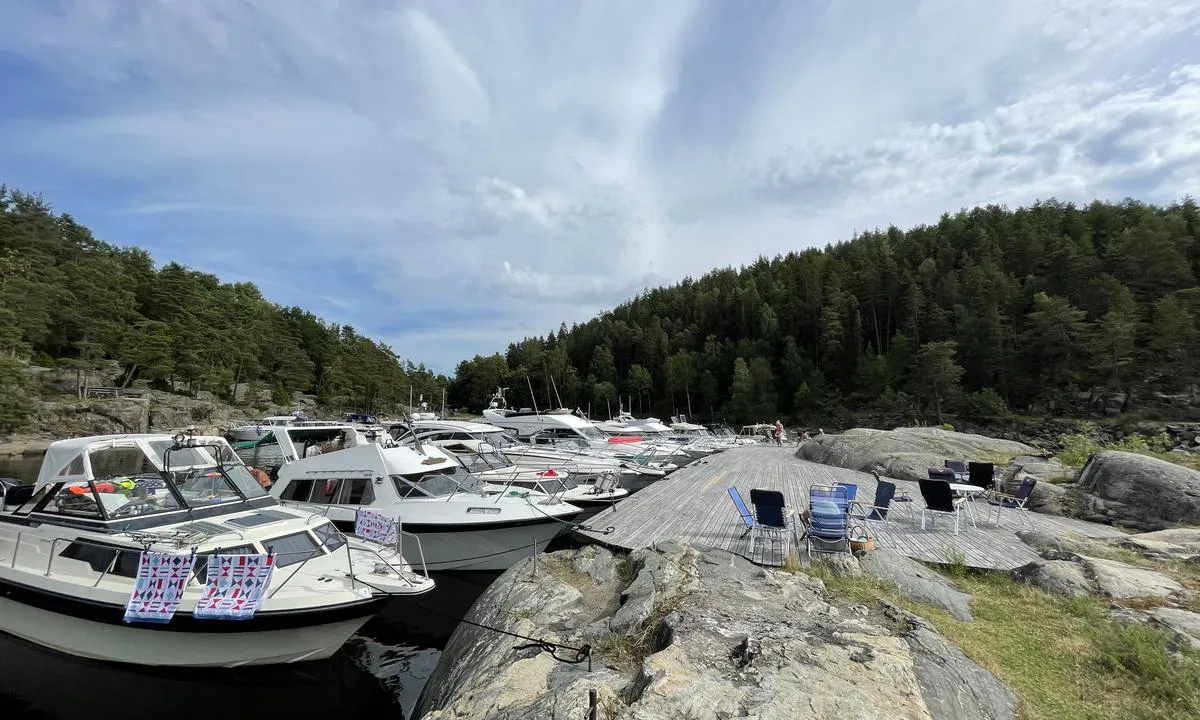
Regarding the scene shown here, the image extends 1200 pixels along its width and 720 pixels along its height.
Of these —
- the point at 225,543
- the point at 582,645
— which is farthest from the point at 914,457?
the point at 225,543

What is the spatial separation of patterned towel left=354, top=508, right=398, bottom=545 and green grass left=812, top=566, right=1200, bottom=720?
6.18m

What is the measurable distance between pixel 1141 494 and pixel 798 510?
7.14 meters

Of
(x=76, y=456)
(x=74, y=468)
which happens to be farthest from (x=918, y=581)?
(x=74, y=468)

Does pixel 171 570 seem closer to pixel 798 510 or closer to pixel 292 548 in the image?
pixel 292 548

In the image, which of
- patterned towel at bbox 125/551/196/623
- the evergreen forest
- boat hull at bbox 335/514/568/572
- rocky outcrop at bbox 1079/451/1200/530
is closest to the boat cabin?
patterned towel at bbox 125/551/196/623

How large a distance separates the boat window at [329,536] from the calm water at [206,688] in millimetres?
1544

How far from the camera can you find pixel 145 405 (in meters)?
41.7

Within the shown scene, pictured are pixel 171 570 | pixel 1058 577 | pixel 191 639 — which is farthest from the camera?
pixel 1058 577

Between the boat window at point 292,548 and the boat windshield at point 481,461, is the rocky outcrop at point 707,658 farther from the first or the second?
the boat windshield at point 481,461

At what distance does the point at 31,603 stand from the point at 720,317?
86996mm

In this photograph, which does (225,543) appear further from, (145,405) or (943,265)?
(943,265)

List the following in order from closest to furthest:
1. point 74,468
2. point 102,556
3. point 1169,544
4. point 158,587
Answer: point 158,587 < point 102,556 < point 74,468 < point 1169,544

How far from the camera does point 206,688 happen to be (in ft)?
21.8

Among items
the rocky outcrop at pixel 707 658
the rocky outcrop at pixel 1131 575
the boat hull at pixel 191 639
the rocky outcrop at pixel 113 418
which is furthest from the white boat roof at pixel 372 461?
the rocky outcrop at pixel 113 418
